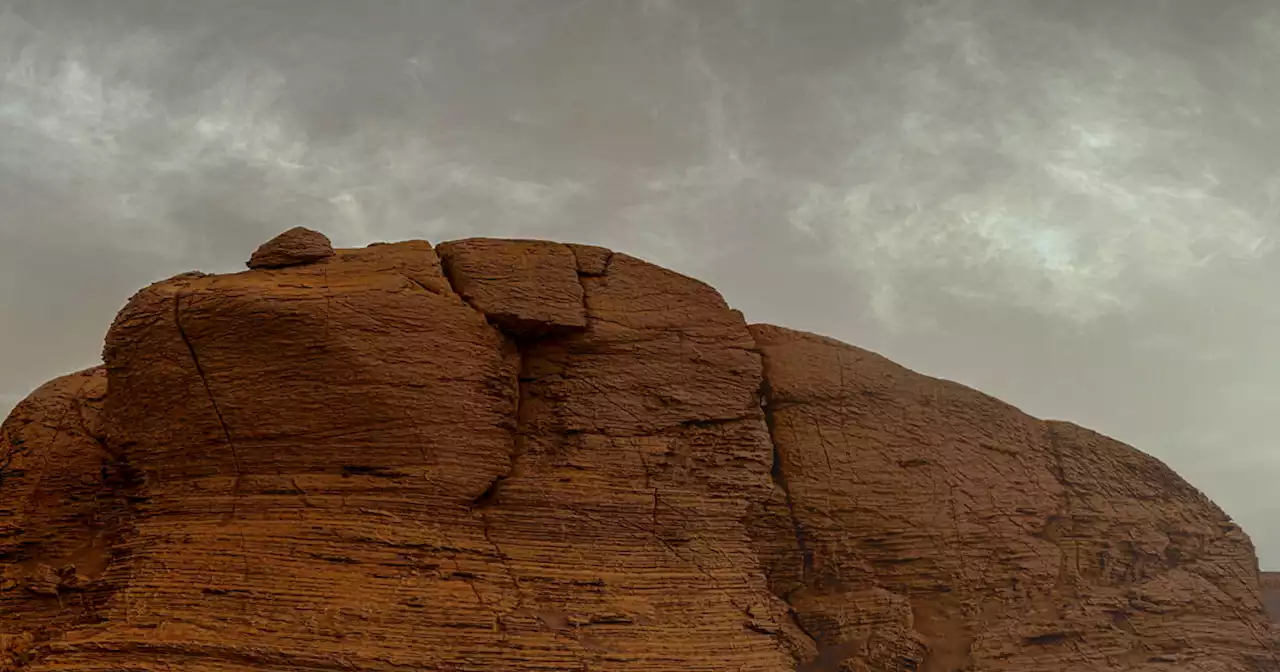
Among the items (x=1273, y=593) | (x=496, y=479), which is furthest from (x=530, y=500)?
(x=1273, y=593)

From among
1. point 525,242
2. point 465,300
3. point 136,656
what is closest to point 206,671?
point 136,656

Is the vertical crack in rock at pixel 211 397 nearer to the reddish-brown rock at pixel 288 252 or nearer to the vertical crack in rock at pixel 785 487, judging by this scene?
the reddish-brown rock at pixel 288 252

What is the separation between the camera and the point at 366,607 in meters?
11.3

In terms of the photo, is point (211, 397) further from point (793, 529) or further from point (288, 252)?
point (793, 529)

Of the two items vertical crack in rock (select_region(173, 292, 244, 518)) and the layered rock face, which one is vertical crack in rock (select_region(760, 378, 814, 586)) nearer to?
the layered rock face

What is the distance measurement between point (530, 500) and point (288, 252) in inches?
185

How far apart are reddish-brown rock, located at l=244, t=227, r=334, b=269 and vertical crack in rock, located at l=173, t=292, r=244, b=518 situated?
4.17ft

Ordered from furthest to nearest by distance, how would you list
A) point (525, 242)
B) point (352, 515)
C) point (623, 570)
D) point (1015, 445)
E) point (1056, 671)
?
point (1015, 445) → point (1056, 671) → point (525, 242) → point (623, 570) → point (352, 515)

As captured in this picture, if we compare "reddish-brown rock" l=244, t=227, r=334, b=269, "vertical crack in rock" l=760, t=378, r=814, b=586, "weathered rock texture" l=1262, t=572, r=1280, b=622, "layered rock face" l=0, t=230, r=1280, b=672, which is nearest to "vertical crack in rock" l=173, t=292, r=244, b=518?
"layered rock face" l=0, t=230, r=1280, b=672

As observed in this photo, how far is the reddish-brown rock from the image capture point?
45.2 ft

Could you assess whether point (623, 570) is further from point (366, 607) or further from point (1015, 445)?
point (1015, 445)

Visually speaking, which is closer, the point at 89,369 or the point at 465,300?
the point at 465,300

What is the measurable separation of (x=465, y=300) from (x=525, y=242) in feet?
4.70

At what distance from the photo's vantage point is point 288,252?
45.3ft
